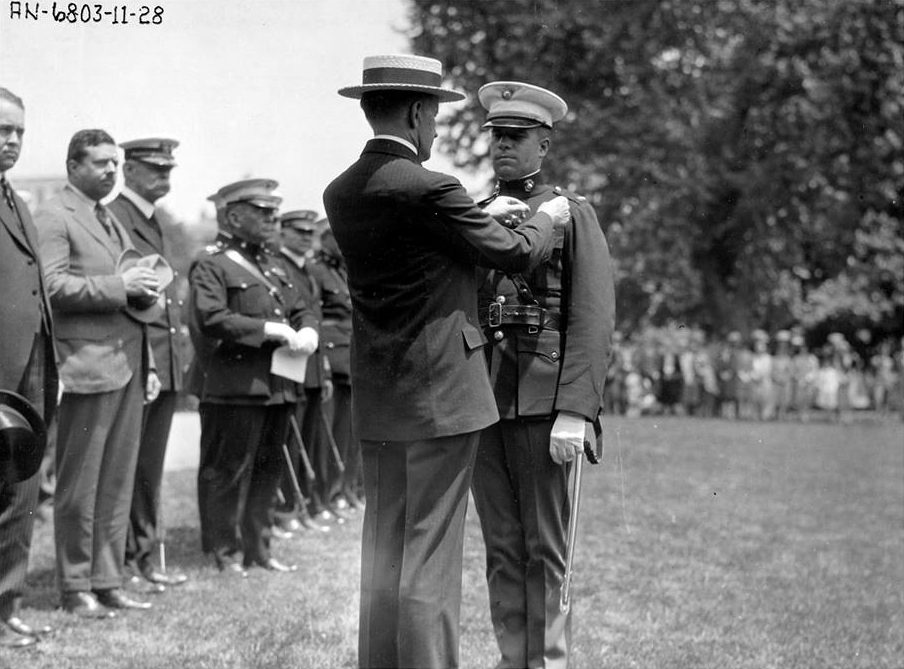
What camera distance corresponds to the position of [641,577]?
22.6 feet

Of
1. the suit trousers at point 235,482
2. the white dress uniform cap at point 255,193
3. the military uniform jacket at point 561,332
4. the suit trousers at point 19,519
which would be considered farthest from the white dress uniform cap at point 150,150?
the military uniform jacket at point 561,332

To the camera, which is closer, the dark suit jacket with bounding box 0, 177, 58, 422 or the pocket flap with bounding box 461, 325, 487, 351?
the pocket flap with bounding box 461, 325, 487, 351

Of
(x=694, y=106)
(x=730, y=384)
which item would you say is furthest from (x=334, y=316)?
(x=730, y=384)

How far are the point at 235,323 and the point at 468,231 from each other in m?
3.46

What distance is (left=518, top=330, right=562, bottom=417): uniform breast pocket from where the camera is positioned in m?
4.30

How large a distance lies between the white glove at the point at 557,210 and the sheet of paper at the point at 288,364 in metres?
3.19

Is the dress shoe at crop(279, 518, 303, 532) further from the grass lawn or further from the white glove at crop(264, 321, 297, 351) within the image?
the white glove at crop(264, 321, 297, 351)

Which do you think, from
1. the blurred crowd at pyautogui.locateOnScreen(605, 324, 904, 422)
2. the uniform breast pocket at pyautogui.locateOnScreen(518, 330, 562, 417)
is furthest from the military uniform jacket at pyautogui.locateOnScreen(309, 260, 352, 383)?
the blurred crowd at pyautogui.locateOnScreen(605, 324, 904, 422)

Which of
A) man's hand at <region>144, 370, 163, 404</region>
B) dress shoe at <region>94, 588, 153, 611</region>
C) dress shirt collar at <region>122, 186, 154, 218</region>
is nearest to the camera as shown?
dress shoe at <region>94, 588, 153, 611</region>

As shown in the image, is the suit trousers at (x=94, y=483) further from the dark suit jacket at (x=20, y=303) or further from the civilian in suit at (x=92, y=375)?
the dark suit jacket at (x=20, y=303)

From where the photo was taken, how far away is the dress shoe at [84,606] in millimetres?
5656

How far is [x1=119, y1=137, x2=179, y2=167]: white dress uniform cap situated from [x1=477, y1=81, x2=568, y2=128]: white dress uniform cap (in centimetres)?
273

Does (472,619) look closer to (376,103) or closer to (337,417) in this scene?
(376,103)

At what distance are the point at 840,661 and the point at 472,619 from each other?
1725 mm
